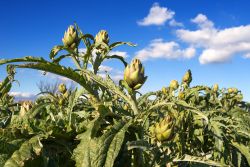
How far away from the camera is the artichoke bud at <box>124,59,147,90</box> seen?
1.26 m

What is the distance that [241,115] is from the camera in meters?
3.79

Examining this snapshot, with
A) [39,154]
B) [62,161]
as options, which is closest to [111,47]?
[62,161]

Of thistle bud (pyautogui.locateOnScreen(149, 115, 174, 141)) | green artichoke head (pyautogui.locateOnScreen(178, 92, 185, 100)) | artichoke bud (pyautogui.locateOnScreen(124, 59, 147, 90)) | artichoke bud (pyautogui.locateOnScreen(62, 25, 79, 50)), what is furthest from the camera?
green artichoke head (pyautogui.locateOnScreen(178, 92, 185, 100))

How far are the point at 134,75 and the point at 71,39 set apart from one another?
2.20ft

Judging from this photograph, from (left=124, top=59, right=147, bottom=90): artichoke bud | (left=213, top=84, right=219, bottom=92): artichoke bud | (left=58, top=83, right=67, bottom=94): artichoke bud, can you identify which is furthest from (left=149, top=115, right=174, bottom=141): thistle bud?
(left=213, top=84, right=219, bottom=92): artichoke bud

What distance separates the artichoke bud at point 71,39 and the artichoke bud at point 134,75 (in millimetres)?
636

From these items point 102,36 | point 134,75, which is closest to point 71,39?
point 102,36

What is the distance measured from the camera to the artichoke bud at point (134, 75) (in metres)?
1.26

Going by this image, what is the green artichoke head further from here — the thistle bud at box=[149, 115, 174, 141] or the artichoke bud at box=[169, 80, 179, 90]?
the thistle bud at box=[149, 115, 174, 141]

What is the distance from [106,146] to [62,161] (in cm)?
30

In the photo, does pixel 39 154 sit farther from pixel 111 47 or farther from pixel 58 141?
pixel 111 47

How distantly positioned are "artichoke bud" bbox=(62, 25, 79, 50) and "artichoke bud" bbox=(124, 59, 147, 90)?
25.0 inches

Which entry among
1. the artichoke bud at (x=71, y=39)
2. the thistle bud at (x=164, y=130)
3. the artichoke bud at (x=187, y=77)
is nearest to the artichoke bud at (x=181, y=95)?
the artichoke bud at (x=187, y=77)

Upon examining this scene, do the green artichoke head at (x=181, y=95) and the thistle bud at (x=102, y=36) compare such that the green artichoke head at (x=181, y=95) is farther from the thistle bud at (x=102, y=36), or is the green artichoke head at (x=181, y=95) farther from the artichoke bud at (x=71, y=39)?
the artichoke bud at (x=71, y=39)
